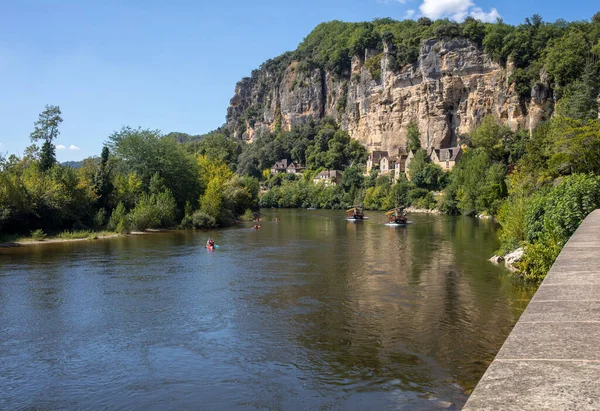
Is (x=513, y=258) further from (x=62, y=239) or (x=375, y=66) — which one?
(x=375, y=66)

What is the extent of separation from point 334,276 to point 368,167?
8735cm

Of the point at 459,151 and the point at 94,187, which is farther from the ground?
the point at 459,151

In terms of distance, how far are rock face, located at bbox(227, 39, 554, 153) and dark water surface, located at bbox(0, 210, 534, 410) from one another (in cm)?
6819

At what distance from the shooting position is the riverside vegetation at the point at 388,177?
32625 mm

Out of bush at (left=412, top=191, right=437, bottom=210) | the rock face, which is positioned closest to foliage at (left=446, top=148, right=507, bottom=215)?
bush at (left=412, top=191, right=437, bottom=210)

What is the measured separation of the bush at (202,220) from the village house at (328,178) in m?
54.8

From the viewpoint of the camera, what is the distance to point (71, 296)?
68.1 ft

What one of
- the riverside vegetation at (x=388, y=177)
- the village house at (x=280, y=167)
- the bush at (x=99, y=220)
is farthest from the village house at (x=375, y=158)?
the bush at (x=99, y=220)

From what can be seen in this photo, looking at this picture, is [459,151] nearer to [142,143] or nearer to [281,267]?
[142,143]

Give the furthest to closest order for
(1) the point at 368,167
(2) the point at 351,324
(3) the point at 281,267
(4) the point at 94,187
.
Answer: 1. (1) the point at 368,167
2. (4) the point at 94,187
3. (3) the point at 281,267
4. (2) the point at 351,324

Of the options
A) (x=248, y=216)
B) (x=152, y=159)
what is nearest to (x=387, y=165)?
(x=248, y=216)

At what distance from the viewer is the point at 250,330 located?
1605 centimetres

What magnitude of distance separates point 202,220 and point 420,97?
6716 cm

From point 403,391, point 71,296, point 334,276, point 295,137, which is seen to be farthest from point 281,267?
point 295,137
